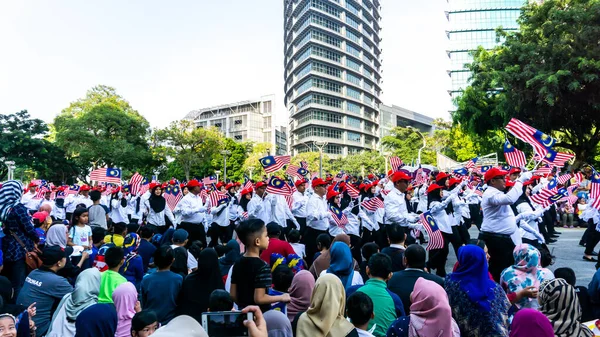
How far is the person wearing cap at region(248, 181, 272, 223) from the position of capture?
10953 millimetres

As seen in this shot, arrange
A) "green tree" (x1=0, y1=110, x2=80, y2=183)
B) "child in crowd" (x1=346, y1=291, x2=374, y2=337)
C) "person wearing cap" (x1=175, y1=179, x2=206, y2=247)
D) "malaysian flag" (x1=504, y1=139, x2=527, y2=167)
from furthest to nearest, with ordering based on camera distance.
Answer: "green tree" (x1=0, y1=110, x2=80, y2=183), "person wearing cap" (x1=175, y1=179, x2=206, y2=247), "malaysian flag" (x1=504, y1=139, x2=527, y2=167), "child in crowd" (x1=346, y1=291, x2=374, y2=337)

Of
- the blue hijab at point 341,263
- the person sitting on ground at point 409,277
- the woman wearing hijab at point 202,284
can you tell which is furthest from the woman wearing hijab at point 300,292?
the person sitting on ground at point 409,277

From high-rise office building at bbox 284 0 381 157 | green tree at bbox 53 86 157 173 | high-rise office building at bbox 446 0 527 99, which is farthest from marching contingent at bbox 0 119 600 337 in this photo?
high-rise office building at bbox 446 0 527 99

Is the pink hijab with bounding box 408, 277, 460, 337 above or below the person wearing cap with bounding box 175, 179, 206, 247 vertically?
below

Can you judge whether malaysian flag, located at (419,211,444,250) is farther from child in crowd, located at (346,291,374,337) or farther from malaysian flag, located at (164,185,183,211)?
malaysian flag, located at (164,185,183,211)

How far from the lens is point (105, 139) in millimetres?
36688

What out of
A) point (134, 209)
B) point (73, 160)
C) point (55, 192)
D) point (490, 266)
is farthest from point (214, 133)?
point (490, 266)

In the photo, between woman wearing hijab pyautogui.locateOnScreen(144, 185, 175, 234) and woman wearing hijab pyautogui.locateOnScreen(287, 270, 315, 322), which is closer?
woman wearing hijab pyautogui.locateOnScreen(287, 270, 315, 322)

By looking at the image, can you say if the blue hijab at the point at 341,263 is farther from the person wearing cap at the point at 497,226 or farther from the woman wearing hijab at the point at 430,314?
the person wearing cap at the point at 497,226

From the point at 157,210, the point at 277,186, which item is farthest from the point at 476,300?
the point at 157,210

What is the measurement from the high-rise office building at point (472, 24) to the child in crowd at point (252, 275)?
261 feet

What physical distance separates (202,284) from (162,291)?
0.44 metres

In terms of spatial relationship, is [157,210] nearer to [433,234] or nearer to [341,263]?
[433,234]

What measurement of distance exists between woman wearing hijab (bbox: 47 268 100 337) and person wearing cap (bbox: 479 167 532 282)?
203 inches
